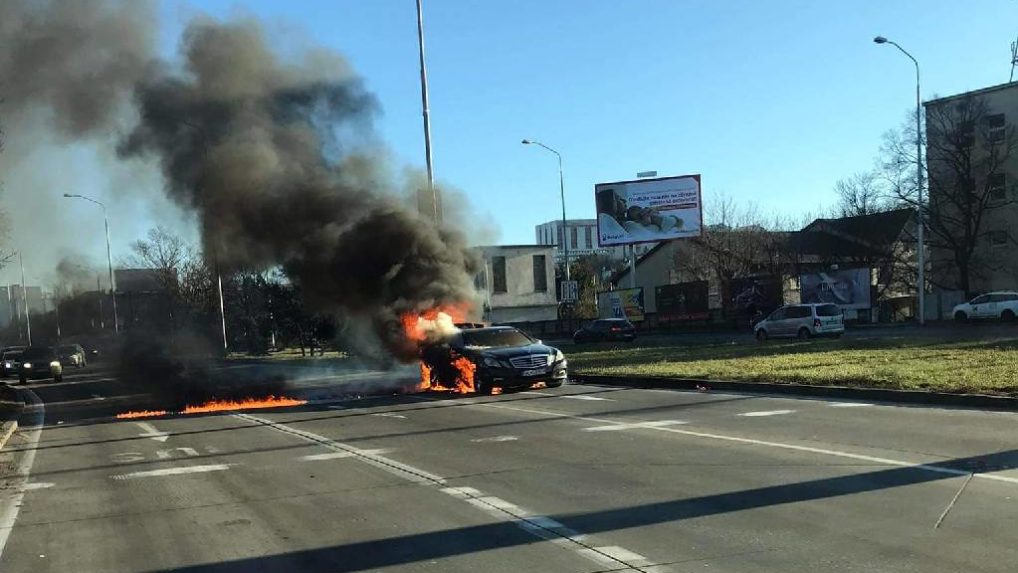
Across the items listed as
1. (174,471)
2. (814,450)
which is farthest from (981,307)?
(174,471)

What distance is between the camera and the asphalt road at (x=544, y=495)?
523 cm

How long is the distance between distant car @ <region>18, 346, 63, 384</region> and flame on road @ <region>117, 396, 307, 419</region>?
1959 centimetres

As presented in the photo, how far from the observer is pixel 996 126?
45625 millimetres

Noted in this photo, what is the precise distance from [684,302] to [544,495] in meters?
40.8

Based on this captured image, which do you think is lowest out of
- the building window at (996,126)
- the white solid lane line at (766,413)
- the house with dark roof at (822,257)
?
the white solid lane line at (766,413)

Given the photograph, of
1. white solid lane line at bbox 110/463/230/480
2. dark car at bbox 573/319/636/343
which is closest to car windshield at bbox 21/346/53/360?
dark car at bbox 573/319/636/343

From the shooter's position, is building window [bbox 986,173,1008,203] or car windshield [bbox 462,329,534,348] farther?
building window [bbox 986,173,1008,203]

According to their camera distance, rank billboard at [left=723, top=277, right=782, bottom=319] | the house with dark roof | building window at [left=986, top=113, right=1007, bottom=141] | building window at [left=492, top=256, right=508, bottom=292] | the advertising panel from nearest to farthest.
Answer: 1. billboard at [left=723, top=277, right=782, bottom=319]
2. building window at [left=986, top=113, right=1007, bottom=141]
3. the advertising panel
4. the house with dark roof
5. building window at [left=492, top=256, right=508, bottom=292]

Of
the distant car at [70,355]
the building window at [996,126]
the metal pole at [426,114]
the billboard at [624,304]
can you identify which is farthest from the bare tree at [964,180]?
the distant car at [70,355]

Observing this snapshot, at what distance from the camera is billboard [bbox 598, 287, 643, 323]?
4888 cm

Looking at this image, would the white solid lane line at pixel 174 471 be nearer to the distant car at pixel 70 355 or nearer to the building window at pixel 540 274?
the distant car at pixel 70 355

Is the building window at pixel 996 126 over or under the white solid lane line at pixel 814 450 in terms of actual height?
A: over

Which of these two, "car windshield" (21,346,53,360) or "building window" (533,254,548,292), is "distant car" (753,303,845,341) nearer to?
"car windshield" (21,346,53,360)

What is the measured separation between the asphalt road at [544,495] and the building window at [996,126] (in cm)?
4078
